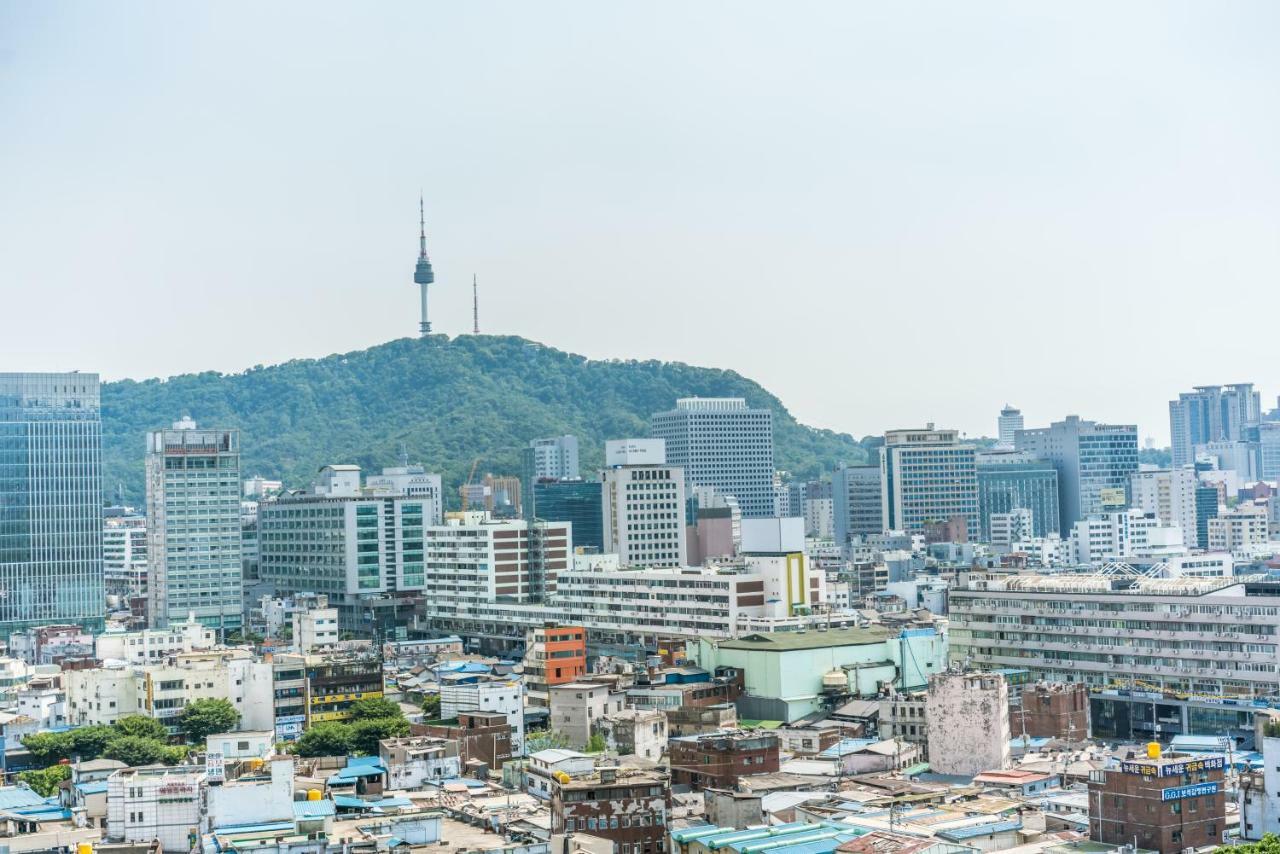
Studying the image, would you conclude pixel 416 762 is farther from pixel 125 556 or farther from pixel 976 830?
pixel 125 556

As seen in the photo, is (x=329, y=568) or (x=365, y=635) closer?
(x=365, y=635)

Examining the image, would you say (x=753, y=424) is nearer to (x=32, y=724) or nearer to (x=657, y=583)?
(x=657, y=583)

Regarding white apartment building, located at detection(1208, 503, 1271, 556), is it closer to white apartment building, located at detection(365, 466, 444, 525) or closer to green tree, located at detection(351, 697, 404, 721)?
white apartment building, located at detection(365, 466, 444, 525)

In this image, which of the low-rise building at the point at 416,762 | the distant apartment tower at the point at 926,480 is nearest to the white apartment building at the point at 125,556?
the distant apartment tower at the point at 926,480

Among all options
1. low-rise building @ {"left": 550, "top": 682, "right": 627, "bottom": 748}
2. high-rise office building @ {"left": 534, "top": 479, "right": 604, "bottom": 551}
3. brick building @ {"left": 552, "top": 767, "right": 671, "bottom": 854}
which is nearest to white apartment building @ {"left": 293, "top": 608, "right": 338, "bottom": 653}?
low-rise building @ {"left": 550, "top": 682, "right": 627, "bottom": 748}

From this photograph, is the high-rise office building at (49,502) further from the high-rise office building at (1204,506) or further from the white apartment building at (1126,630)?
the high-rise office building at (1204,506)

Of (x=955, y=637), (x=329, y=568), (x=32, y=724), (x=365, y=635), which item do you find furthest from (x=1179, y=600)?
(x=329, y=568)
